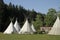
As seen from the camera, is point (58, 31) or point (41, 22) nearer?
point (58, 31)

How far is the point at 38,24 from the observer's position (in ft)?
289

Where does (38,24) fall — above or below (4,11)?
below

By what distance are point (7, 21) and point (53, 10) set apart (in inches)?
789

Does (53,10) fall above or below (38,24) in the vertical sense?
above

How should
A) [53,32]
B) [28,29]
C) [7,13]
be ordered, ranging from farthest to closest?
[7,13] < [28,29] < [53,32]

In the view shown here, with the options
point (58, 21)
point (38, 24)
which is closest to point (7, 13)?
point (38, 24)

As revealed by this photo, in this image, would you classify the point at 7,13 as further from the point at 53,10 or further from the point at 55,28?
the point at 55,28

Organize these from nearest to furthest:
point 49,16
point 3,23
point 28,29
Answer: point 28,29
point 49,16
point 3,23

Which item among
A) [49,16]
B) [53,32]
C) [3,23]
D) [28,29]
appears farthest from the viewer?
[3,23]

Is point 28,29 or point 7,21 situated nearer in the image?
point 28,29

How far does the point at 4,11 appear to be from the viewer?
3661 inches

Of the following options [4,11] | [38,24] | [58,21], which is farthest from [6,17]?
[58,21]

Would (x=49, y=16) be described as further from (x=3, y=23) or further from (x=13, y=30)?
(x=13, y=30)

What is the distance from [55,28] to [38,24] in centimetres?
4388
